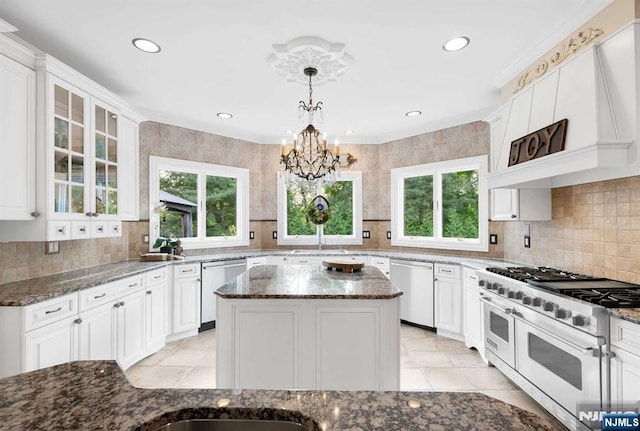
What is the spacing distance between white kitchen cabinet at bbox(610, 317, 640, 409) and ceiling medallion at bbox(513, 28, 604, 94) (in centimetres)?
176

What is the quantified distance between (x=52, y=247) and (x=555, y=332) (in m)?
3.96

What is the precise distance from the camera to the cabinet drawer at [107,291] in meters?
2.48

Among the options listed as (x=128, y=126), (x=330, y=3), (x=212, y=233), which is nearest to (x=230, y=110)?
(x=128, y=126)

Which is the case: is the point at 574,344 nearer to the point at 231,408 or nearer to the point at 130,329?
the point at 231,408

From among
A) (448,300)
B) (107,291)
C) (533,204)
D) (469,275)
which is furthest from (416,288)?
(107,291)

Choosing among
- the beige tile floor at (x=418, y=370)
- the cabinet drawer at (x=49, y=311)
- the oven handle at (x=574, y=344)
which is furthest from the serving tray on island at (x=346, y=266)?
the cabinet drawer at (x=49, y=311)

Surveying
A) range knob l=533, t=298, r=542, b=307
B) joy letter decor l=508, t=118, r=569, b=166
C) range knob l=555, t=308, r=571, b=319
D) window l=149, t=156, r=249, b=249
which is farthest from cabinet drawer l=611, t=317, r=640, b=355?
window l=149, t=156, r=249, b=249

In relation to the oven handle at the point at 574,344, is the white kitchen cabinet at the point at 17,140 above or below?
above

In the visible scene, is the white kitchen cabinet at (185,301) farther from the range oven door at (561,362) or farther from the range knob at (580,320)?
the range knob at (580,320)

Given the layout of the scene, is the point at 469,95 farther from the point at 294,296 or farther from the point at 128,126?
the point at 128,126

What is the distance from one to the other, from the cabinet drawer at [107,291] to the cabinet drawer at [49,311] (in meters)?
0.08

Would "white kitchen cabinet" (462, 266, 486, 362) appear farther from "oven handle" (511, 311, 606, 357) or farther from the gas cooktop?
"oven handle" (511, 311, 606, 357)

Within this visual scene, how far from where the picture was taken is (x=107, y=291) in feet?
8.92

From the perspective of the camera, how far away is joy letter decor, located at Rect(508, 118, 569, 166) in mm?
2279
